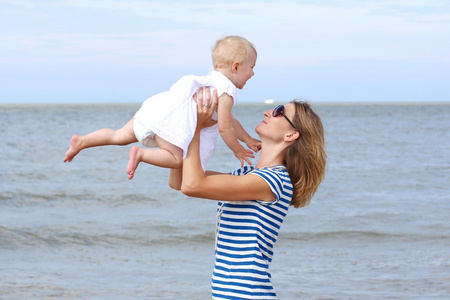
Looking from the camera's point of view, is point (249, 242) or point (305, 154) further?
point (305, 154)

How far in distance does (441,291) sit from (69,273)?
12.8ft

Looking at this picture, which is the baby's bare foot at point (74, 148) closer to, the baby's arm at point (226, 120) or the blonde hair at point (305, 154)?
the baby's arm at point (226, 120)

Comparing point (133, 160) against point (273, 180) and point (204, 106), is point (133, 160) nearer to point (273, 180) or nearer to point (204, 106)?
point (204, 106)

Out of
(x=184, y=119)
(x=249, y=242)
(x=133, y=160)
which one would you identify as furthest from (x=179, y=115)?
(x=249, y=242)

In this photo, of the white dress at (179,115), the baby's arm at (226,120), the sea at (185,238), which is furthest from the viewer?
the sea at (185,238)

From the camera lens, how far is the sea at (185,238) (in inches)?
259

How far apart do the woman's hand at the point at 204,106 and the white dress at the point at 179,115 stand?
28mm

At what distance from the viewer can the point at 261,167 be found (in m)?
2.92

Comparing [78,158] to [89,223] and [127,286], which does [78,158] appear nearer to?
[89,223]

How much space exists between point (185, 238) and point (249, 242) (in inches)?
252

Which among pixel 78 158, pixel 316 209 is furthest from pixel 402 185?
pixel 78 158

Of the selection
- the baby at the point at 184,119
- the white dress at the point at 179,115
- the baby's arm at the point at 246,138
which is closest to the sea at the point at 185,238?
the baby's arm at the point at 246,138

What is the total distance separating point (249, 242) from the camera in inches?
106

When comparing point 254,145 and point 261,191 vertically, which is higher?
point 254,145
